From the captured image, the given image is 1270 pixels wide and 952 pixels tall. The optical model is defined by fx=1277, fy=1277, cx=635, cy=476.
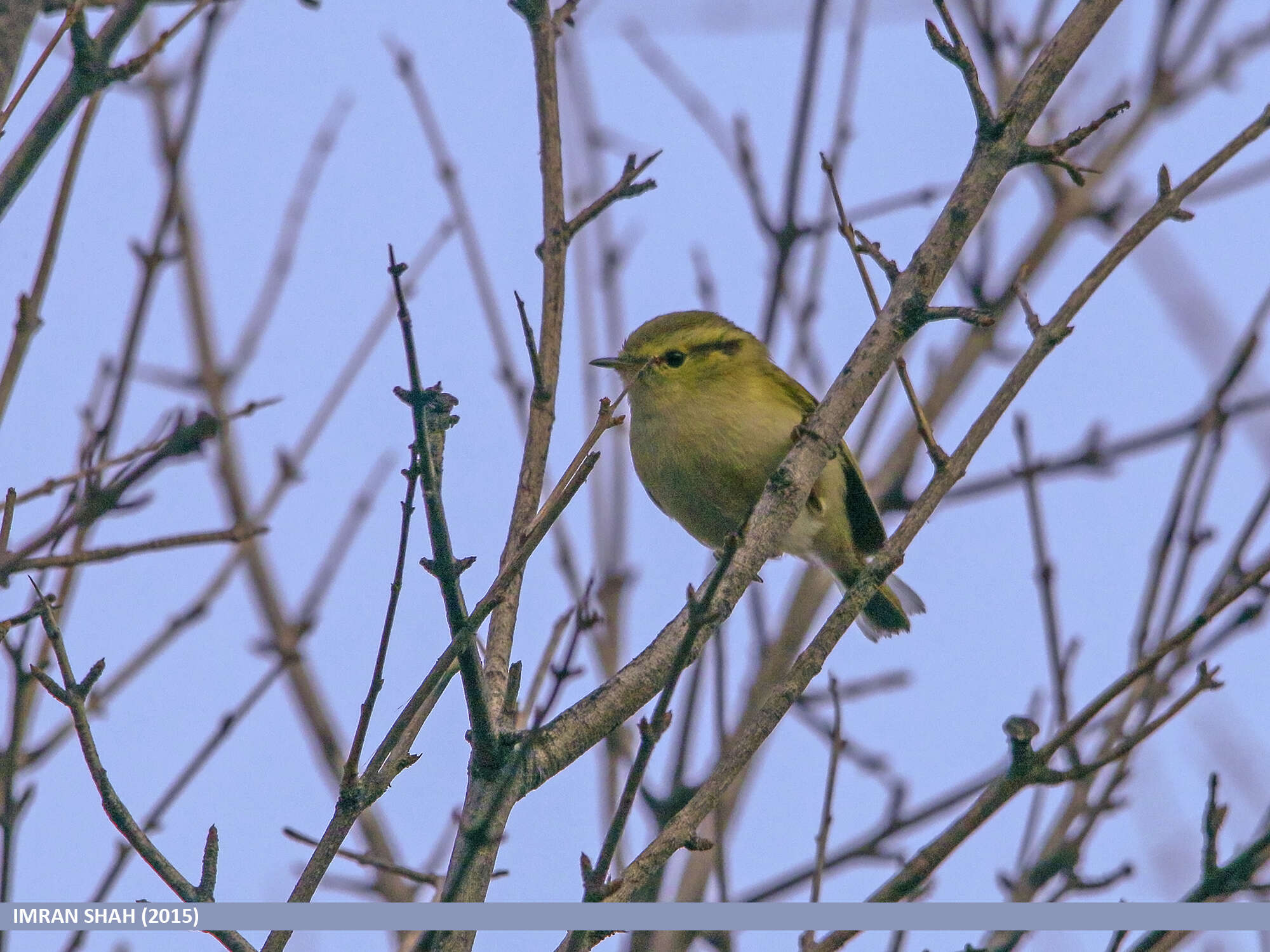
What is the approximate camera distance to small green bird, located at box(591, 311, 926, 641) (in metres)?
4.82

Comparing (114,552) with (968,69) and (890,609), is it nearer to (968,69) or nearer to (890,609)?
(968,69)

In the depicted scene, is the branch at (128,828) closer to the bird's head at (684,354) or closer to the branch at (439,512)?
the branch at (439,512)

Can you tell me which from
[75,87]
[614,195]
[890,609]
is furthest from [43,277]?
[890,609]

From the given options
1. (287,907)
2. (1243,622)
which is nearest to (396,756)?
(287,907)

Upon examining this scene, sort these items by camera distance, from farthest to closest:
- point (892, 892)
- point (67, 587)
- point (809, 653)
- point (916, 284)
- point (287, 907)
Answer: point (67, 587) < point (916, 284) < point (809, 653) < point (892, 892) < point (287, 907)

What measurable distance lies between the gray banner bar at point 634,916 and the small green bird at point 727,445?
6.45 feet

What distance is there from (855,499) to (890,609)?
60 cm

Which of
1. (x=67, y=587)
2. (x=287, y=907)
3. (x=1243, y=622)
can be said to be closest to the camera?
(x=287, y=907)

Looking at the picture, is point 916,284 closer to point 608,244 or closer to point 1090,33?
point 1090,33

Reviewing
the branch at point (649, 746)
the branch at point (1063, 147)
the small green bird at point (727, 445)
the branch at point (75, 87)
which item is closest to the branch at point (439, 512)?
the branch at point (649, 746)

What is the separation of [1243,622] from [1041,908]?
3.42 ft

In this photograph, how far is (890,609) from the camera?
17.8ft

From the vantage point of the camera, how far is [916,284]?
3.16 m

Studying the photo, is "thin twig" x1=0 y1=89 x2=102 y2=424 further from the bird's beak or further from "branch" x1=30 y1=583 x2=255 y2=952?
the bird's beak
